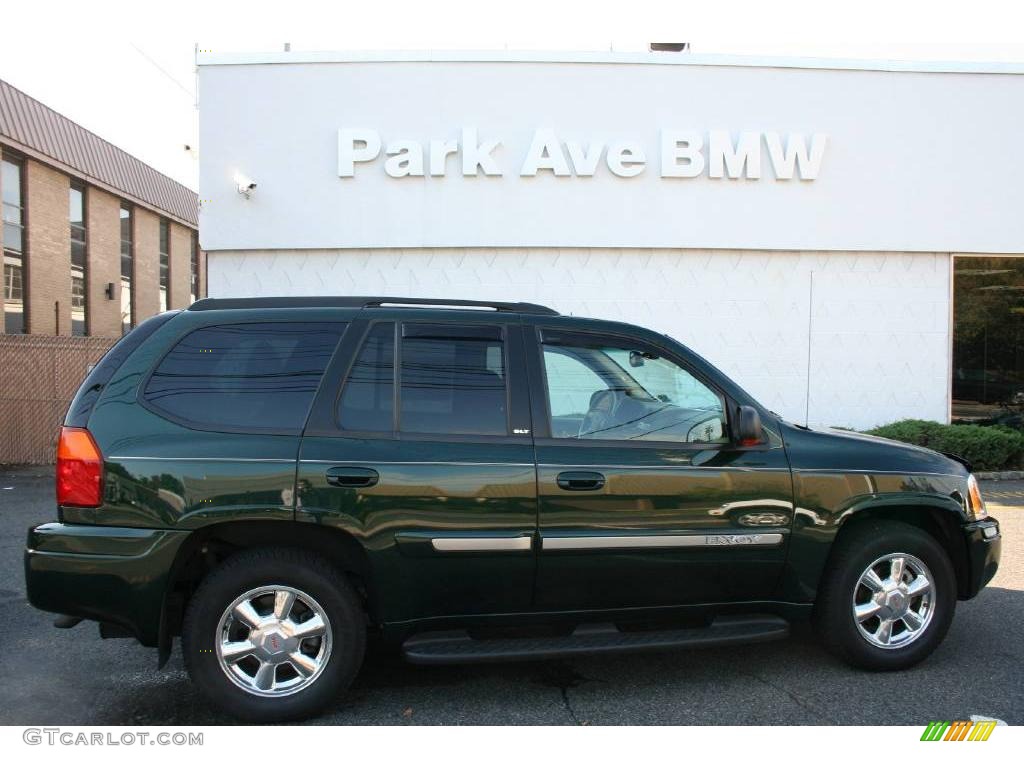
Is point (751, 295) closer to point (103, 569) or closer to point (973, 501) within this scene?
point (973, 501)

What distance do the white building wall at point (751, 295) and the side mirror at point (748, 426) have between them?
24.6 feet

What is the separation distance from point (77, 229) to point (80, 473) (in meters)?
25.5

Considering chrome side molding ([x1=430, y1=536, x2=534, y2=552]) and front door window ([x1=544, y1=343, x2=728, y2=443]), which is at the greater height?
front door window ([x1=544, y1=343, x2=728, y2=443])

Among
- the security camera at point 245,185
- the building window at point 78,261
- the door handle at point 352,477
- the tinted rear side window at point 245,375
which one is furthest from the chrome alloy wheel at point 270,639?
the building window at point 78,261

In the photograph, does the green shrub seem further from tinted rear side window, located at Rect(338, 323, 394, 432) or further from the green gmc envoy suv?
tinted rear side window, located at Rect(338, 323, 394, 432)

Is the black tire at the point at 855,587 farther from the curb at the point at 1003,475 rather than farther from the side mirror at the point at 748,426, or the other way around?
the curb at the point at 1003,475

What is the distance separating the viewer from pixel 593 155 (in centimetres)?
1115

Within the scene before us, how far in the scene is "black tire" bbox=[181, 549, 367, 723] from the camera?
3463 millimetres

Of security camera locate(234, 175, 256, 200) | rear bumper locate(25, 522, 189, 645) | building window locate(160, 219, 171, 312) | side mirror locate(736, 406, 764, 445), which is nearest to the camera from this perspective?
rear bumper locate(25, 522, 189, 645)

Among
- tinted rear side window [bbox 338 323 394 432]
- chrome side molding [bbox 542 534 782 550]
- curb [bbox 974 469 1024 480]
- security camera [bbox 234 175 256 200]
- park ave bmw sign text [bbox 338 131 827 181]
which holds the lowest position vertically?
curb [bbox 974 469 1024 480]

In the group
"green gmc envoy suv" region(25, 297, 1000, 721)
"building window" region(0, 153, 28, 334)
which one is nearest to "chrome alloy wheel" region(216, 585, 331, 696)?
"green gmc envoy suv" region(25, 297, 1000, 721)

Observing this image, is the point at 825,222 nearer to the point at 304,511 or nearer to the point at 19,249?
the point at 304,511

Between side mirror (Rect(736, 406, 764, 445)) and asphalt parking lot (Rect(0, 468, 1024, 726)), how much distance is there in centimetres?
125
